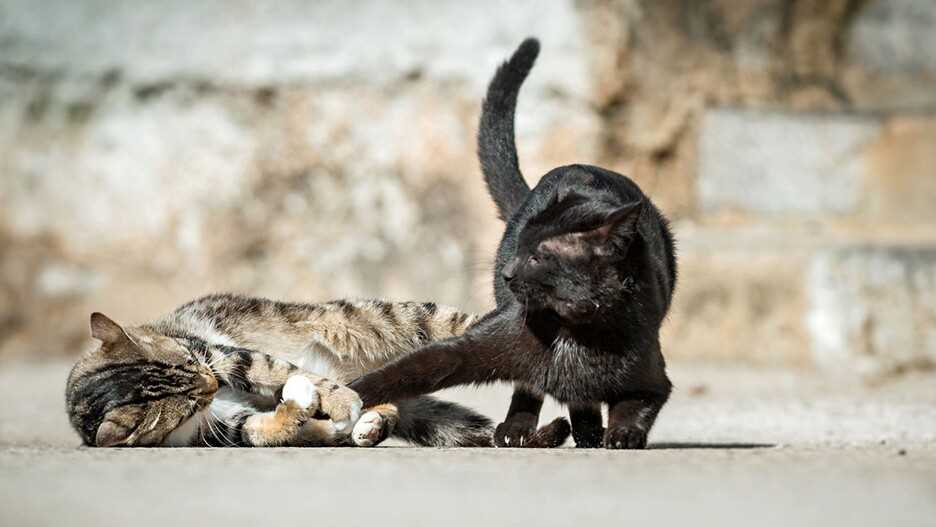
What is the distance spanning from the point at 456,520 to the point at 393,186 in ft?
19.0

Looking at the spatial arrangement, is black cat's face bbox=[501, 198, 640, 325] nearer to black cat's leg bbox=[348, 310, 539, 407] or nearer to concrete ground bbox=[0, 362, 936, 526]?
black cat's leg bbox=[348, 310, 539, 407]

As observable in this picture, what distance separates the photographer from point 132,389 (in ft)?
13.4

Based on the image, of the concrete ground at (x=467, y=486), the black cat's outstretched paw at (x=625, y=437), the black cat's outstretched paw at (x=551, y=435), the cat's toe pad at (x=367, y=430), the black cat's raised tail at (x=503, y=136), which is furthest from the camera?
the black cat's raised tail at (x=503, y=136)

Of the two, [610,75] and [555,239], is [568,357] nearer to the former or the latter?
[555,239]

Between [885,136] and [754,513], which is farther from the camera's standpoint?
[885,136]

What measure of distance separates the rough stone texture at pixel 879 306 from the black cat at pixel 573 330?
3.08 m

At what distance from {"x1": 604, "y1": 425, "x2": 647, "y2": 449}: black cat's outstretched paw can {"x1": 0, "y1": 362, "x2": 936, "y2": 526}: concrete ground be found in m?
0.15

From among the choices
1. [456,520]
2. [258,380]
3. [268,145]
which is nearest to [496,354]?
[258,380]

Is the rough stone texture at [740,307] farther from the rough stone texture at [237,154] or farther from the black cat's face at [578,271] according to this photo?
the black cat's face at [578,271]

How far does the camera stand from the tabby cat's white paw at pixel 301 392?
165 inches

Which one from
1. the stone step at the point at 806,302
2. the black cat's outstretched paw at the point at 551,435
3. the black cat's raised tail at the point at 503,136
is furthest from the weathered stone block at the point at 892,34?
the black cat's outstretched paw at the point at 551,435

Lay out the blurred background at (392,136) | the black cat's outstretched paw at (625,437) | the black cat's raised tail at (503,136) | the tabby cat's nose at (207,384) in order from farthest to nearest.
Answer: the blurred background at (392,136) < the black cat's raised tail at (503,136) < the tabby cat's nose at (207,384) < the black cat's outstretched paw at (625,437)

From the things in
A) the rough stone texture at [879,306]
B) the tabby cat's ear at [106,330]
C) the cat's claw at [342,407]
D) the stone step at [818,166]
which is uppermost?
the stone step at [818,166]

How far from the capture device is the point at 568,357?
4199 millimetres
